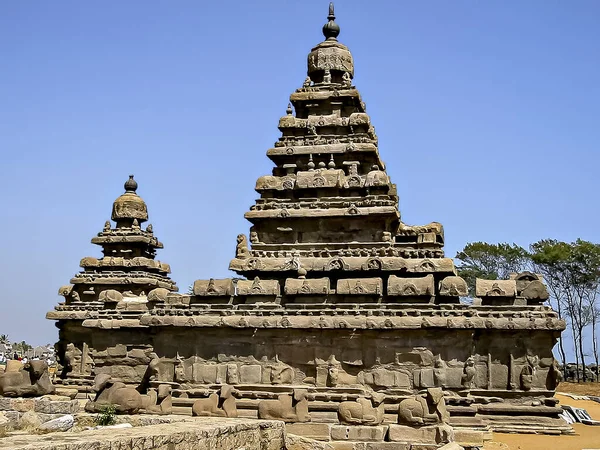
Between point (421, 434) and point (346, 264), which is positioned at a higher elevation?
point (346, 264)

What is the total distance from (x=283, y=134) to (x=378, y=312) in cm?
911

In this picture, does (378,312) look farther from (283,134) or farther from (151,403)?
(283,134)

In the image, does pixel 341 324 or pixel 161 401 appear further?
pixel 341 324

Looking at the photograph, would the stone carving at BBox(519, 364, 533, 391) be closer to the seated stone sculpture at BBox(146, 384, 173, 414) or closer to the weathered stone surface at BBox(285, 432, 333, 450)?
the weathered stone surface at BBox(285, 432, 333, 450)

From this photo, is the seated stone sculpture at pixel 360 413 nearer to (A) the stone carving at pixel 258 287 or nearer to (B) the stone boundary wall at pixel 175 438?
(B) the stone boundary wall at pixel 175 438

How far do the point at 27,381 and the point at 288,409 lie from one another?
10.2 metres

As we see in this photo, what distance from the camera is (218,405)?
1848 centimetres

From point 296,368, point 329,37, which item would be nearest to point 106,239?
point 329,37

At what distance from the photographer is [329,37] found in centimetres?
2961

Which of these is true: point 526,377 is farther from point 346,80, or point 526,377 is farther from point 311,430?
point 346,80

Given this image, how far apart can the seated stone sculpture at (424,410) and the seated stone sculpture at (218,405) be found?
4315 millimetres

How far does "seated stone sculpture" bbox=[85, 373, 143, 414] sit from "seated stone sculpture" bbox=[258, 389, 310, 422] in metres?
3.45

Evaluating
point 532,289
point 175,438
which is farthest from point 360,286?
point 175,438

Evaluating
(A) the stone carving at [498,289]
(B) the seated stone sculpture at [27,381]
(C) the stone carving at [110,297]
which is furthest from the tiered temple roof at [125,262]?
(A) the stone carving at [498,289]
